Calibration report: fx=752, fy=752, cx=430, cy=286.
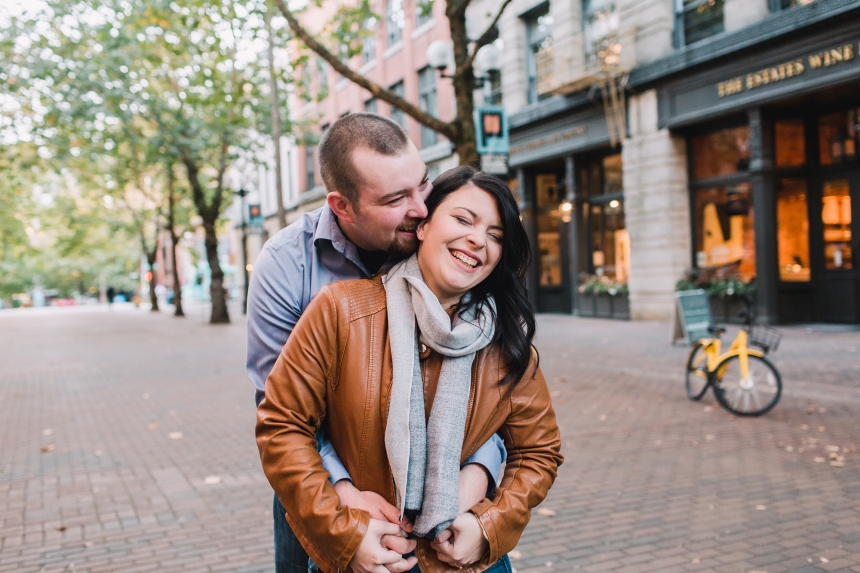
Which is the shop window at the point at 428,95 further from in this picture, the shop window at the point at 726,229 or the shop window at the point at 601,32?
the shop window at the point at 726,229

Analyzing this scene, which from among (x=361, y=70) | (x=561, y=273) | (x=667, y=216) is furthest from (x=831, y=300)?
(x=361, y=70)

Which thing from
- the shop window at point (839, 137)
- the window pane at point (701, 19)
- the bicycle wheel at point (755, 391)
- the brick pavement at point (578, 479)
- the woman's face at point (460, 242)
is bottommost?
the brick pavement at point (578, 479)

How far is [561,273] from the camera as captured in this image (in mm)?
22281

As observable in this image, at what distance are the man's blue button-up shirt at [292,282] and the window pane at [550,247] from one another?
20341mm

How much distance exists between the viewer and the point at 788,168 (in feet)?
49.7

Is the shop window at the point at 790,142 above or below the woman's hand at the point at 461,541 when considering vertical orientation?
above

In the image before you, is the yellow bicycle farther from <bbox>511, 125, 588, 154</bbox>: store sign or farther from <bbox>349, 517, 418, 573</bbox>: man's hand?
<bbox>511, 125, 588, 154</bbox>: store sign

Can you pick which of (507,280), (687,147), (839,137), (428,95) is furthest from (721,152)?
(507,280)

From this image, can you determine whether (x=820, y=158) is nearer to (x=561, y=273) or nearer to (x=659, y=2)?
(x=659, y=2)

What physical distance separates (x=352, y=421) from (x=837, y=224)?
15307 millimetres

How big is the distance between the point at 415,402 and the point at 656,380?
8790mm

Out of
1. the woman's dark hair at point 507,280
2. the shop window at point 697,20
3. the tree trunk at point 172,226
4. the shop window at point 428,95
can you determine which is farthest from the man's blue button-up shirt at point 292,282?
the tree trunk at point 172,226

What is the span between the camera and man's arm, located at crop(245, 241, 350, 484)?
2.07 metres

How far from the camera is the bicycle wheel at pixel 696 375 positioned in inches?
336
